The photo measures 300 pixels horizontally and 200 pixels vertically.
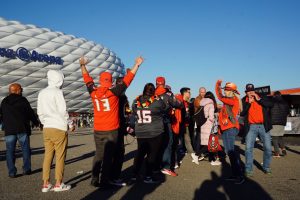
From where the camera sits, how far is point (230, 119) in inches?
223

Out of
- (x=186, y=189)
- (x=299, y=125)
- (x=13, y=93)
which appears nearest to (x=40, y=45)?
(x=299, y=125)

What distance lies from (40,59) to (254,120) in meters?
42.8

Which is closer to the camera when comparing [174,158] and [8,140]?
[8,140]

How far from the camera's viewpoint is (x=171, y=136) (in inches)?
270

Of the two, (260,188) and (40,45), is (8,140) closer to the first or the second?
(260,188)

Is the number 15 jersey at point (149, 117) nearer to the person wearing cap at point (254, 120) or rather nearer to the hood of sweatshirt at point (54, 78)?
the hood of sweatshirt at point (54, 78)

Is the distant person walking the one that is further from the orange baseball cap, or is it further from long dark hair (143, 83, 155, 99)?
long dark hair (143, 83, 155, 99)

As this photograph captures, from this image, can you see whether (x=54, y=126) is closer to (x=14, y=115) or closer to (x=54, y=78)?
(x=54, y=78)

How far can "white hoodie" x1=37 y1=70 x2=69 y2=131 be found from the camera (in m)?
4.81

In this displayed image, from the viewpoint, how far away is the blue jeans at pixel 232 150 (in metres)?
5.57

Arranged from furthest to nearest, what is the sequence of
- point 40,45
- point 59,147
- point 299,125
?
point 40,45, point 299,125, point 59,147

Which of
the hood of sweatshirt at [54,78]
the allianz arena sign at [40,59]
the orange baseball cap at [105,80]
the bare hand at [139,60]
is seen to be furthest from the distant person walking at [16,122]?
the allianz arena sign at [40,59]

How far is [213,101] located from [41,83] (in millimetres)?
41350

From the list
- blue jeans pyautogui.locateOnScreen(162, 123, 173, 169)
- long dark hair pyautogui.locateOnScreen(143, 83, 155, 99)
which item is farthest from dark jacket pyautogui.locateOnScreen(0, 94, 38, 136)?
blue jeans pyautogui.locateOnScreen(162, 123, 173, 169)
